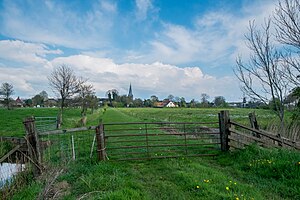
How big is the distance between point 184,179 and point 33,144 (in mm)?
4428

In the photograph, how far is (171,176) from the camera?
5.22 m

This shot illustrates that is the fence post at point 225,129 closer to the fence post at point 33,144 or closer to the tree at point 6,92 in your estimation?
the fence post at point 33,144

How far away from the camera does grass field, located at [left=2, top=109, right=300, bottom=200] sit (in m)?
4.09

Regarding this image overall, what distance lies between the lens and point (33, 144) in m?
5.66

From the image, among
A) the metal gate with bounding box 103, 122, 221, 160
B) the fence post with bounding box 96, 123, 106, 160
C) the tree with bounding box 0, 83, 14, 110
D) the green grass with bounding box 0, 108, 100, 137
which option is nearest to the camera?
the fence post with bounding box 96, 123, 106, 160

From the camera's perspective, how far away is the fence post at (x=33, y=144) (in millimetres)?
5602

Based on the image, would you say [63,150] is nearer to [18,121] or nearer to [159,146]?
[159,146]

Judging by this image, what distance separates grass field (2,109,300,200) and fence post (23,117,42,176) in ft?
1.86

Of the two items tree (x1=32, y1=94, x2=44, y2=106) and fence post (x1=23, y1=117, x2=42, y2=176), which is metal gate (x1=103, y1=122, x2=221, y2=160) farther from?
tree (x1=32, y1=94, x2=44, y2=106)

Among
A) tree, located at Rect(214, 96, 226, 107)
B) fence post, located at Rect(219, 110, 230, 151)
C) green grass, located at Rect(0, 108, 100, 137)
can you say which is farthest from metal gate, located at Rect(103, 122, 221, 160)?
tree, located at Rect(214, 96, 226, 107)

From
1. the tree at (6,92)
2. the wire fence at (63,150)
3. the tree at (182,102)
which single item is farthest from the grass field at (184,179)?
the tree at (182,102)

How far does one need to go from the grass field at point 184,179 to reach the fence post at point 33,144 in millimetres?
568

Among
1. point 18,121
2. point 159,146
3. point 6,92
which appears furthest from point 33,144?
point 6,92

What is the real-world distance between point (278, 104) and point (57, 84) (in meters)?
22.3
